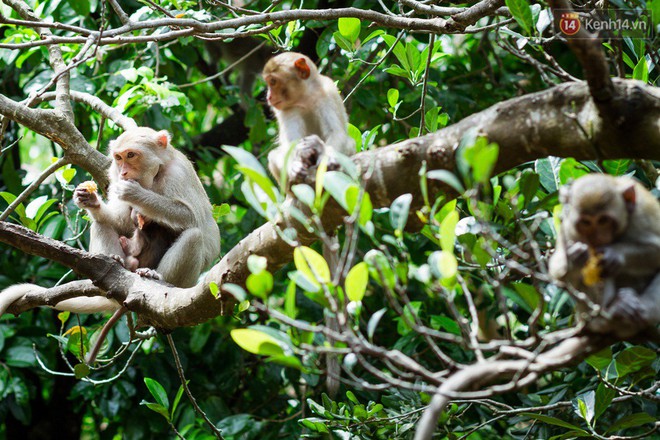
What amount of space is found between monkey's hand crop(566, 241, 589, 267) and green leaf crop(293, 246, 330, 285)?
665mm

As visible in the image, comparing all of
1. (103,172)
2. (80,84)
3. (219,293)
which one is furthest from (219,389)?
(219,293)

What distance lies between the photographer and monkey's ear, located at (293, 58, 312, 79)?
13.1 feet

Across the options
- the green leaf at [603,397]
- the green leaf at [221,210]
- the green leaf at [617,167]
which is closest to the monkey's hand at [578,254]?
the green leaf at [617,167]

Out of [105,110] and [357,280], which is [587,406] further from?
[105,110]

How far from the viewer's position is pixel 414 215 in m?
2.75

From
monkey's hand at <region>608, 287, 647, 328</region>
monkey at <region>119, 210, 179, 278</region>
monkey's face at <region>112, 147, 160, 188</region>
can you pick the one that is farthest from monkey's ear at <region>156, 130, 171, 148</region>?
monkey's hand at <region>608, 287, 647, 328</region>

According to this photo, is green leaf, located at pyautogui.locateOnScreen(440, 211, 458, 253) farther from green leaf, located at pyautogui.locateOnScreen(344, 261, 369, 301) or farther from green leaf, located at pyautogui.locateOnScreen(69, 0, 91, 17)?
green leaf, located at pyautogui.locateOnScreen(69, 0, 91, 17)

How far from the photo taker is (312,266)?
2.02 m

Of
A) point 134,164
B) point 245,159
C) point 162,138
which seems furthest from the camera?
point 162,138

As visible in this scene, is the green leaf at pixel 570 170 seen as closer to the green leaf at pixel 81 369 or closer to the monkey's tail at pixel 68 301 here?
the green leaf at pixel 81 369

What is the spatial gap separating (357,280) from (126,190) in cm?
304

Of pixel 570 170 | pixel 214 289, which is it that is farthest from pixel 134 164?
pixel 570 170

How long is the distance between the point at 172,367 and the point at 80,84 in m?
2.57

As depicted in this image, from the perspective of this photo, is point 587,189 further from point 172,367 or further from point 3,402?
point 3,402
